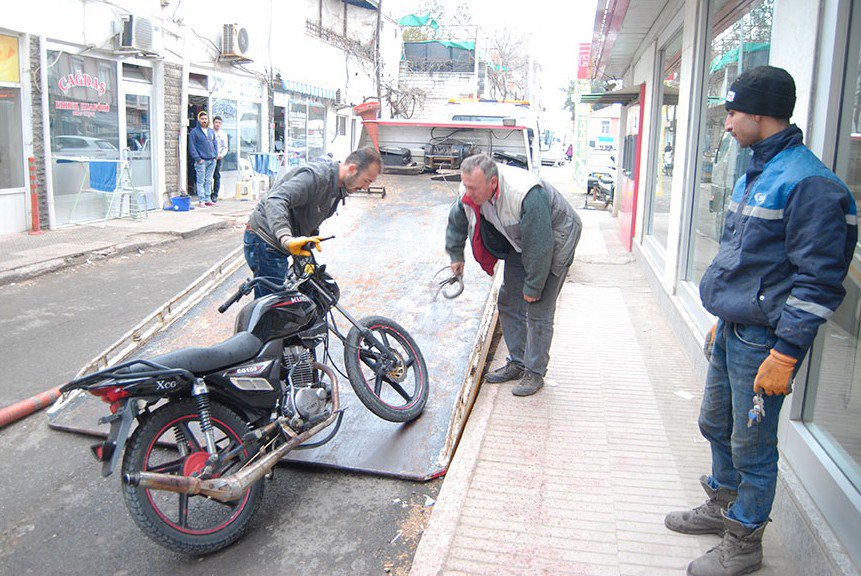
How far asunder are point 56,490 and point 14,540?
493 millimetres

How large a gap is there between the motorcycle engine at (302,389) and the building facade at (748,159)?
228 centimetres

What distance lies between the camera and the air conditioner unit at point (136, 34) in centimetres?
1318

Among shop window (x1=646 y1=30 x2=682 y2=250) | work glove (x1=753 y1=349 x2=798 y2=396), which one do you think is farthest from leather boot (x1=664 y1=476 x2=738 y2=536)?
shop window (x1=646 y1=30 x2=682 y2=250)

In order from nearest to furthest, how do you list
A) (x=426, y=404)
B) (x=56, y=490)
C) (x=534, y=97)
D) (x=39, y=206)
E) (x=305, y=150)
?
(x=56, y=490)
(x=426, y=404)
(x=39, y=206)
(x=305, y=150)
(x=534, y=97)

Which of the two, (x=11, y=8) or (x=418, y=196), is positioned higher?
(x=11, y=8)

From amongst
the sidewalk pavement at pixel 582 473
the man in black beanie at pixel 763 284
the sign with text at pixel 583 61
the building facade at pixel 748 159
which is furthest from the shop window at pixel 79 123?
the man in black beanie at pixel 763 284

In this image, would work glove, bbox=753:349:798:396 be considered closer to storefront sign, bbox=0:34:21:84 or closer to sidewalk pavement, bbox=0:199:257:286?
sidewalk pavement, bbox=0:199:257:286

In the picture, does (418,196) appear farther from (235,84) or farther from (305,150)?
(305,150)

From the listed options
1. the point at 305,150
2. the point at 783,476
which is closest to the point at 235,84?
the point at 305,150

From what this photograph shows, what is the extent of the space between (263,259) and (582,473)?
100.0 inches

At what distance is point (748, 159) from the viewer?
5039mm

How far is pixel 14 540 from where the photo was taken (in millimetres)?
3418

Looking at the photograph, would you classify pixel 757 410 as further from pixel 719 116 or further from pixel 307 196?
pixel 719 116

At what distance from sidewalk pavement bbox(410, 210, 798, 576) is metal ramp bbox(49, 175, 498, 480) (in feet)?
0.83
